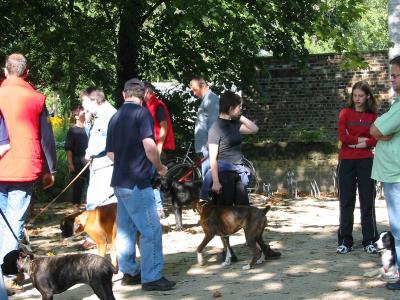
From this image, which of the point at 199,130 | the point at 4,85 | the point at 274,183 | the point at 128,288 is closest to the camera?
the point at 4,85

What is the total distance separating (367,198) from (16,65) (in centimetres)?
408

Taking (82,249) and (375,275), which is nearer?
(375,275)

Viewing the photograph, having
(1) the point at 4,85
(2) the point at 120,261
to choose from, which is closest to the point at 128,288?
(2) the point at 120,261

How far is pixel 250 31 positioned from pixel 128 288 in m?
8.50

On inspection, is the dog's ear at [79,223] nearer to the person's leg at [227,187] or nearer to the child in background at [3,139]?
the child in background at [3,139]

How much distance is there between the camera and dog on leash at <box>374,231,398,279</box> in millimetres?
7668

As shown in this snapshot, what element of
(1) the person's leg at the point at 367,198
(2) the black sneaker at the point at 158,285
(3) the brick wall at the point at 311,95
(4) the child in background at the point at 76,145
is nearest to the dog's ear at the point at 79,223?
(2) the black sneaker at the point at 158,285

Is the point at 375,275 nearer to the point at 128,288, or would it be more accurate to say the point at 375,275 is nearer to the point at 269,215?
the point at 128,288

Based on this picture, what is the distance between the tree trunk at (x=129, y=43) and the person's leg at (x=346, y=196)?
23.7 ft

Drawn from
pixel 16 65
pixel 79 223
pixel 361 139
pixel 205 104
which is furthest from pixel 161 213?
pixel 16 65

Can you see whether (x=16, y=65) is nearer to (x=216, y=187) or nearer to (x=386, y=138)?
(x=216, y=187)

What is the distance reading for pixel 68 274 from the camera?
6758mm

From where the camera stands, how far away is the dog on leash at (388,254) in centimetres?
767

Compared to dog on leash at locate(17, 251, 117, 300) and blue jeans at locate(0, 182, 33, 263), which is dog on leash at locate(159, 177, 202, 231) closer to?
blue jeans at locate(0, 182, 33, 263)
